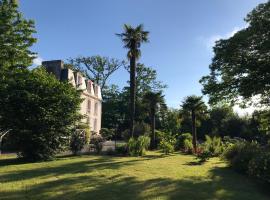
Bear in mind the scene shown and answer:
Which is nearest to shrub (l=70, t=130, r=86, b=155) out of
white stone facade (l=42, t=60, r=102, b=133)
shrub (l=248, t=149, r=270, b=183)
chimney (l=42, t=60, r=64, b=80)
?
white stone facade (l=42, t=60, r=102, b=133)

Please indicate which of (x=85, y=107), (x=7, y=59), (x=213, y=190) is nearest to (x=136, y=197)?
(x=213, y=190)

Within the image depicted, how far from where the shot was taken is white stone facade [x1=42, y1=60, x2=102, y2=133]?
4084 centimetres

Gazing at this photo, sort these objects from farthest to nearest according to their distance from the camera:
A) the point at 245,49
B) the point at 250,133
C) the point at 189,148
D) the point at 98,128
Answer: the point at 250,133
the point at 98,128
the point at 189,148
the point at 245,49

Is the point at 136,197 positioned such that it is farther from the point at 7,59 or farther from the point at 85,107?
the point at 85,107

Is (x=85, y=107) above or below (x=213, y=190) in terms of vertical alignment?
above

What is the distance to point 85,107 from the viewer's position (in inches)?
1780

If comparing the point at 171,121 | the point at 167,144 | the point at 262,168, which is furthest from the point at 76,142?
the point at 171,121

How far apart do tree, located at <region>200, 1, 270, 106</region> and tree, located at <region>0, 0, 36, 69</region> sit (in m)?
11.1

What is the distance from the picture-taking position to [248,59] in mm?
18750

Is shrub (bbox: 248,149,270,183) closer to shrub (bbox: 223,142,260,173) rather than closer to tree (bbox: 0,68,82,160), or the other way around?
shrub (bbox: 223,142,260,173)

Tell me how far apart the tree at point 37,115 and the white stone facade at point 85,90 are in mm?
16650

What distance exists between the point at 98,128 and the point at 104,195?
41.1m

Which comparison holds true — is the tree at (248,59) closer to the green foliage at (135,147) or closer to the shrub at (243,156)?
the shrub at (243,156)

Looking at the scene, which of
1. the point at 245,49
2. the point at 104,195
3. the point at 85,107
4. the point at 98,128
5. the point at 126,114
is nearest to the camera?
the point at 104,195
